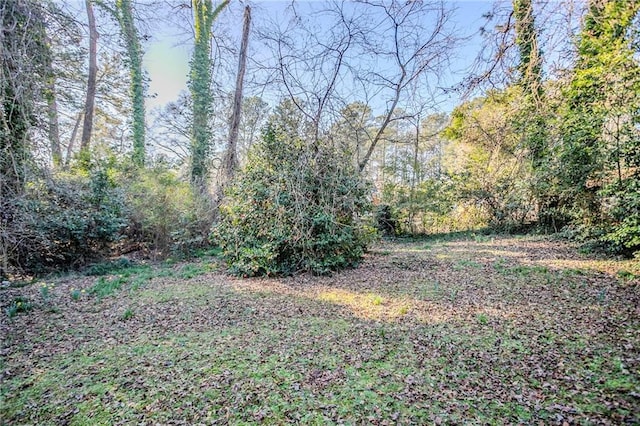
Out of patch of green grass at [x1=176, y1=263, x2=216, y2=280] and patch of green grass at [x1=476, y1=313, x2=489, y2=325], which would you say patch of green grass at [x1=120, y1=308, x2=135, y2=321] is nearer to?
patch of green grass at [x1=176, y1=263, x2=216, y2=280]

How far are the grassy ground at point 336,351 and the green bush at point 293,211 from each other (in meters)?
0.86

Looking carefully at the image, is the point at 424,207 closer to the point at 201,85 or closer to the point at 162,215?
the point at 162,215

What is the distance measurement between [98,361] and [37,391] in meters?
0.49

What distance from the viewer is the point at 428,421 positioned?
85.0 inches

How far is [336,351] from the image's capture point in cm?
317

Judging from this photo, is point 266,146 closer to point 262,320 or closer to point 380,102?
point 380,102

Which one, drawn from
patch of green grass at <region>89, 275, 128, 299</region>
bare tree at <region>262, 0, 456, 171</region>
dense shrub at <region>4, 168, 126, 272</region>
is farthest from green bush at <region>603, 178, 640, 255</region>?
dense shrub at <region>4, 168, 126, 272</region>

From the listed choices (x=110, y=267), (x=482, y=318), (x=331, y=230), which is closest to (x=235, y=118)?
(x=110, y=267)

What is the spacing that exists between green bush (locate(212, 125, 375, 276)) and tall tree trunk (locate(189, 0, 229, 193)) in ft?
18.1

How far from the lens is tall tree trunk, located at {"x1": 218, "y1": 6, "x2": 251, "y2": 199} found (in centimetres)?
924

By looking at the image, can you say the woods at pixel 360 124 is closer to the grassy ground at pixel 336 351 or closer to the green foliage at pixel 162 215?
the green foliage at pixel 162 215

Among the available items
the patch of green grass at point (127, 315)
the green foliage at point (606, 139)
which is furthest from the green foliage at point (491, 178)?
the patch of green grass at point (127, 315)

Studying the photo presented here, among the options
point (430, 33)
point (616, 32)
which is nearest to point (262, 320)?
point (430, 33)

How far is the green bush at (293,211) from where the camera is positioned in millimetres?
6113
